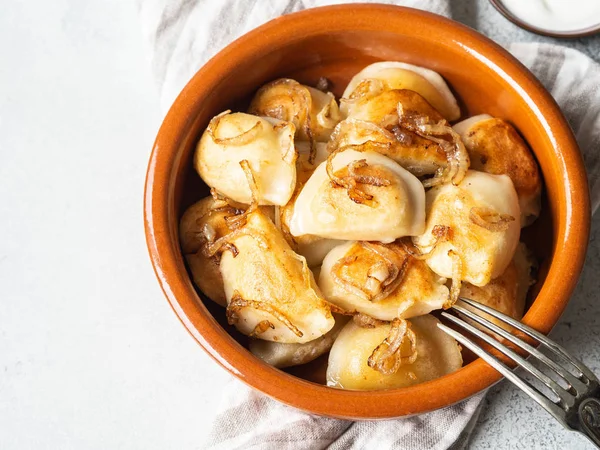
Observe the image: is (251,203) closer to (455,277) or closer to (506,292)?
(455,277)

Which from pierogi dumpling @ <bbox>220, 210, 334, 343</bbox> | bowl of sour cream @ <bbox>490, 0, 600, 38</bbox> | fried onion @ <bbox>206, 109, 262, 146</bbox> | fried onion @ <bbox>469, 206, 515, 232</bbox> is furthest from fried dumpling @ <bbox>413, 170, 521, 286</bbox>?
bowl of sour cream @ <bbox>490, 0, 600, 38</bbox>

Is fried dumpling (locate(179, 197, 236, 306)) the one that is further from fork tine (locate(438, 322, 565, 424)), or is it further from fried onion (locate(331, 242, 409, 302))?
fork tine (locate(438, 322, 565, 424))

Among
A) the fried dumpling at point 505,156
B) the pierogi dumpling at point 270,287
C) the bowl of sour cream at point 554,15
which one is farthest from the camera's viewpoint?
the bowl of sour cream at point 554,15

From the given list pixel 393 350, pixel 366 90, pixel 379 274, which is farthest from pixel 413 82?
pixel 393 350

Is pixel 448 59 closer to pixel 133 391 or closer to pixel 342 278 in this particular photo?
pixel 342 278

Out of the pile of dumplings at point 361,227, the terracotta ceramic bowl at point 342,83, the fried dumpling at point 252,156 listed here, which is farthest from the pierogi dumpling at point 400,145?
the terracotta ceramic bowl at point 342,83

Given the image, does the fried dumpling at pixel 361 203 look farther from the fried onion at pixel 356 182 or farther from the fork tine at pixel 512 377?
the fork tine at pixel 512 377
